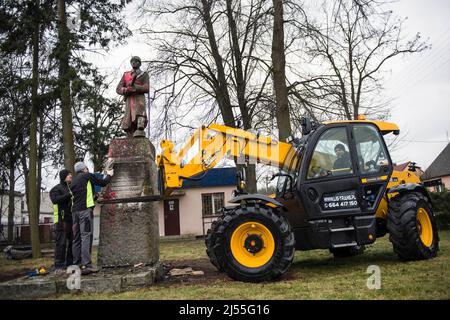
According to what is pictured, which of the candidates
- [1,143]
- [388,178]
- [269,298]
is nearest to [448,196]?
[388,178]

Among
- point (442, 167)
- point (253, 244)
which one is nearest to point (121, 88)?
point (253, 244)

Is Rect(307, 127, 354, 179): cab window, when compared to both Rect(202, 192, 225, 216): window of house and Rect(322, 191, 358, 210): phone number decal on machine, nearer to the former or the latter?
Rect(322, 191, 358, 210): phone number decal on machine

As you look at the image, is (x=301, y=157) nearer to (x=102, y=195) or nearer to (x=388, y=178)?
(x=388, y=178)

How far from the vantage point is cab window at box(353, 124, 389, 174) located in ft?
26.2

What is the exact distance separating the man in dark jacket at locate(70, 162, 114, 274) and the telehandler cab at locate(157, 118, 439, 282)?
1.27 metres

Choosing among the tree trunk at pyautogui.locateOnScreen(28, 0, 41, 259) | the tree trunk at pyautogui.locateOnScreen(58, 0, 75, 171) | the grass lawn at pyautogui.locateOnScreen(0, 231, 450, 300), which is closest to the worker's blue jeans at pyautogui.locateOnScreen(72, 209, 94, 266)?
the grass lawn at pyautogui.locateOnScreen(0, 231, 450, 300)

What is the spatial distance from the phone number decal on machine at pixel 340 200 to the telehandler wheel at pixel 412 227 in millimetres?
813

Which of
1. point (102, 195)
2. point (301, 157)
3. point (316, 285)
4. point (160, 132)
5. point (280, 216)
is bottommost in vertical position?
point (316, 285)

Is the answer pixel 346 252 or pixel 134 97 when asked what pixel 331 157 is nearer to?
pixel 346 252

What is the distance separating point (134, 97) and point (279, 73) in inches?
259

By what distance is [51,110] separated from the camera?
54.6 ft

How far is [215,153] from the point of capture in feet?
27.5

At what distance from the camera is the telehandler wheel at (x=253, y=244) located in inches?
276

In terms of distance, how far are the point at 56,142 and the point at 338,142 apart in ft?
46.0
